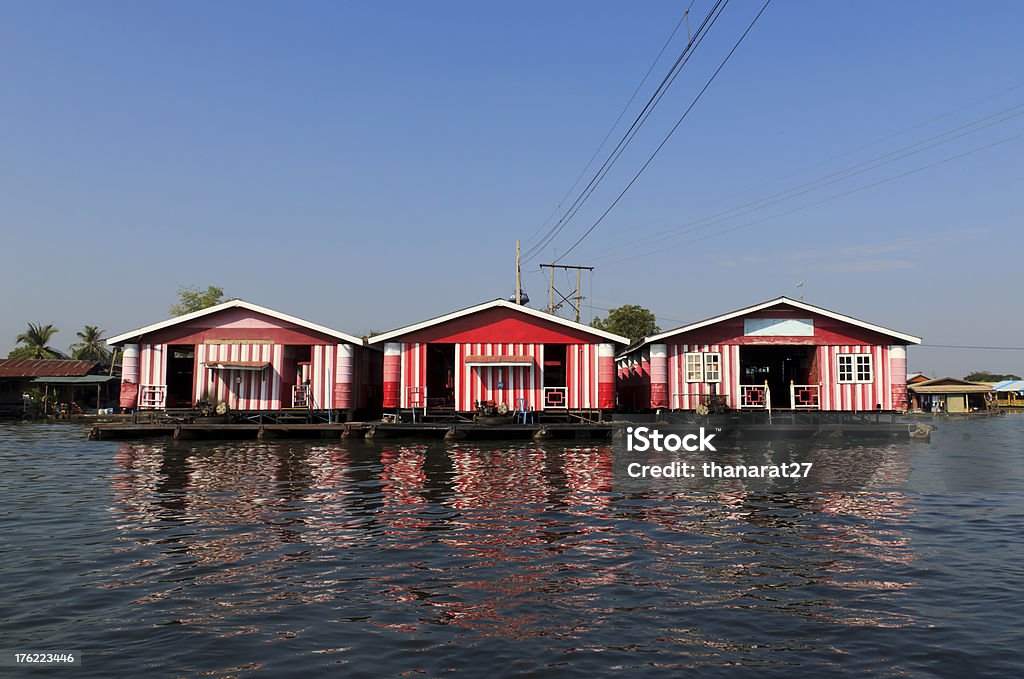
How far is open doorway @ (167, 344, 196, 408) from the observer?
110ft

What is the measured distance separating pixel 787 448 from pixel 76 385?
51627 mm

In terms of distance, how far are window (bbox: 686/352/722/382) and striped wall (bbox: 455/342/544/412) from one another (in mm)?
6884

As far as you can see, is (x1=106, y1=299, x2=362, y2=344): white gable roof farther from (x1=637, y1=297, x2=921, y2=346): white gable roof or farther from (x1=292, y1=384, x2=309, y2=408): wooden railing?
(x1=637, y1=297, x2=921, y2=346): white gable roof

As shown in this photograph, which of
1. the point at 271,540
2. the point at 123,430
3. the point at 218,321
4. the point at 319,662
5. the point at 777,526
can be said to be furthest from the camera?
the point at 218,321

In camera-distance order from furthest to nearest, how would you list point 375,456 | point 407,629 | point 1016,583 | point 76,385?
1. point 76,385
2. point 375,456
3. point 1016,583
4. point 407,629

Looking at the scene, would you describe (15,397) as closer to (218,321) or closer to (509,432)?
(218,321)

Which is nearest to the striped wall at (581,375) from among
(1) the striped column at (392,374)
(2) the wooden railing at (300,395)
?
(1) the striped column at (392,374)

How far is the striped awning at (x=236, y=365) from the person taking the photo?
102 ft

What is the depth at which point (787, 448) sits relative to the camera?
1051 inches

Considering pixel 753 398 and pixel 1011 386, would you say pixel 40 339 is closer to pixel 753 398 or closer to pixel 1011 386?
pixel 753 398

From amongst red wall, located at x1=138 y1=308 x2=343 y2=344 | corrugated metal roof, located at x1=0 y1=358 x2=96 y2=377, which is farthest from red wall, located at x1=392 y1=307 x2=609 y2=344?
corrugated metal roof, located at x1=0 y1=358 x2=96 y2=377

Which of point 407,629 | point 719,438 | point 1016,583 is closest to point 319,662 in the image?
point 407,629

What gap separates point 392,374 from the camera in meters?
31.6

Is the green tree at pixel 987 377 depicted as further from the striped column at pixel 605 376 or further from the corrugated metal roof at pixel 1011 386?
the striped column at pixel 605 376
